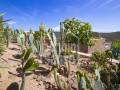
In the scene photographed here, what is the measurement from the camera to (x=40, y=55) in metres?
11.7

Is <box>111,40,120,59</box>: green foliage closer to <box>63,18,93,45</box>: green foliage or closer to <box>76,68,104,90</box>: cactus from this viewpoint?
<box>63,18,93,45</box>: green foliage

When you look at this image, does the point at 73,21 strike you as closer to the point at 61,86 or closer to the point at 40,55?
the point at 40,55

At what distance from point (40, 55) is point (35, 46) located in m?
0.52

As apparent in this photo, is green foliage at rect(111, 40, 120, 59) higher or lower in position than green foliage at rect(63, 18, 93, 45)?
lower

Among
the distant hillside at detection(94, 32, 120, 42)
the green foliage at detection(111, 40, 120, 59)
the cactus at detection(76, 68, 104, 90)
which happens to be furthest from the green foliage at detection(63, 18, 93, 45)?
the distant hillside at detection(94, 32, 120, 42)

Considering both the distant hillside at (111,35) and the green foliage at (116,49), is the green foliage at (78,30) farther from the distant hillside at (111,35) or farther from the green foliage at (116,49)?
the distant hillside at (111,35)

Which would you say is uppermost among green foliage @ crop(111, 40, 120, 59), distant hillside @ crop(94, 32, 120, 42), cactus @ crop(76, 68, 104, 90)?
distant hillside @ crop(94, 32, 120, 42)

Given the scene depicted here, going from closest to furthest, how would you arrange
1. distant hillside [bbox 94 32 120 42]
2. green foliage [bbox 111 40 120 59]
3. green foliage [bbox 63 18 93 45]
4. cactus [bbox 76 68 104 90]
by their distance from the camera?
cactus [bbox 76 68 104 90] < green foliage [bbox 111 40 120 59] < green foliage [bbox 63 18 93 45] < distant hillside [bbox 94 32 120 42]

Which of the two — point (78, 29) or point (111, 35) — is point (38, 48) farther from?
point (111, 35)

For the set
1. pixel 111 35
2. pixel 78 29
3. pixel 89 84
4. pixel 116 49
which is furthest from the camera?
pixel 111 35

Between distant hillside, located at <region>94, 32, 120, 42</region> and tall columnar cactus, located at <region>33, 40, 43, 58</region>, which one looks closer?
tall columnar cactus, located at <region>33, 40, 43, 58</region>

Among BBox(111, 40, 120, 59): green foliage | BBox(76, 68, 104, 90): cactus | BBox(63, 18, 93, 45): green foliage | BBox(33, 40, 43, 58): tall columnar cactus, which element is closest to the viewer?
BBox(76, 68, 104, 90): cactus

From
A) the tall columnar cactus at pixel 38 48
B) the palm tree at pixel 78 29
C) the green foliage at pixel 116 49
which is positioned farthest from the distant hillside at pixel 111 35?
the tall columnar cactus at pixel 38 48

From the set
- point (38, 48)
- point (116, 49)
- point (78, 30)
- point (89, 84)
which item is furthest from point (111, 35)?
point (89, 84)
